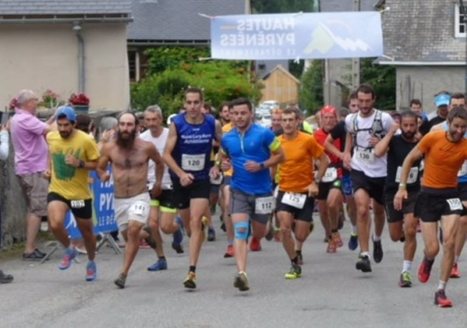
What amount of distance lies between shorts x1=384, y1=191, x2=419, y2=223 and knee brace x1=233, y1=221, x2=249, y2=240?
1.72m

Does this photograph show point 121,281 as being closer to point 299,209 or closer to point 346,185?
point 299,209

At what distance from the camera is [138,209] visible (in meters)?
13.4

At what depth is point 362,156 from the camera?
1448 centimetres

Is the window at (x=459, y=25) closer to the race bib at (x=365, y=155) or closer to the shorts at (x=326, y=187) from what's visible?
the shorts at (x=326, y=187)

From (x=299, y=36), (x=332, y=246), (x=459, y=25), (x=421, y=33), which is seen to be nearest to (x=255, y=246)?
(x=332, y=246)

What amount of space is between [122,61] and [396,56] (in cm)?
2509

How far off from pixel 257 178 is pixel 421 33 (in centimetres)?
4442

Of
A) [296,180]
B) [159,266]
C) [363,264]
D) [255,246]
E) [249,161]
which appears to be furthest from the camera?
[255,246]

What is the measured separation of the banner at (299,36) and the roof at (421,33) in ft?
89.2

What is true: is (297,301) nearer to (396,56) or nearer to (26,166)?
(26,166)

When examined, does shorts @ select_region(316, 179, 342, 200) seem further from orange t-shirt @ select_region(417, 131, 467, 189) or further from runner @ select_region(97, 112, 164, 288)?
orange t-shirt @ select_region(417, 131, 467, 189)

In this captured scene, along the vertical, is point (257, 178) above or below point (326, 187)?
above

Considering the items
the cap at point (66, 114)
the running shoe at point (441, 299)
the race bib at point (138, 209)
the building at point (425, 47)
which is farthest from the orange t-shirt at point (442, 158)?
the building at point (425, 47)

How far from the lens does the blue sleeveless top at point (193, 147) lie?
13.7 metres
